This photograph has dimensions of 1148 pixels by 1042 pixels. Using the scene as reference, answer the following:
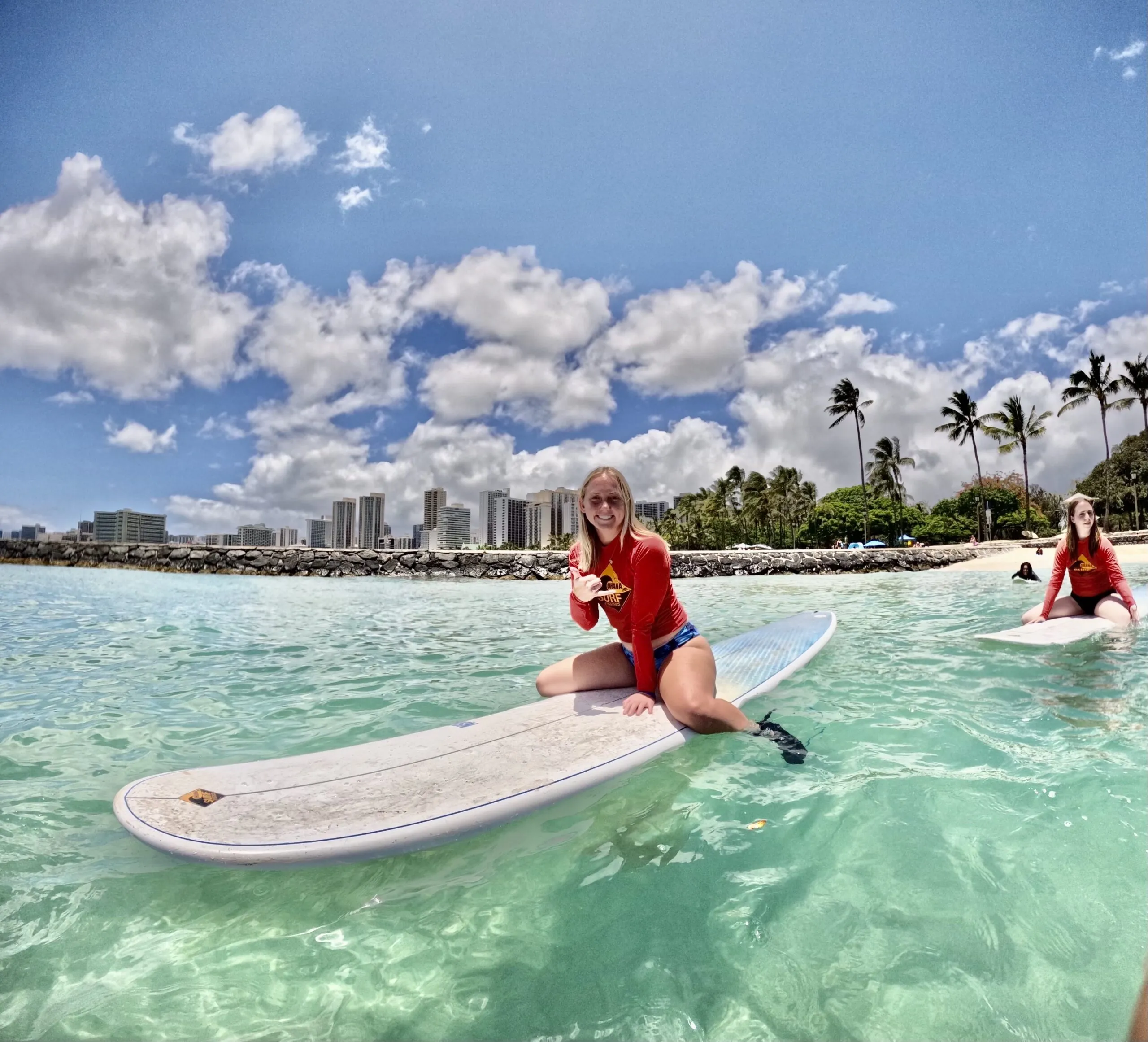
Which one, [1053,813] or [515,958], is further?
[1053,813]

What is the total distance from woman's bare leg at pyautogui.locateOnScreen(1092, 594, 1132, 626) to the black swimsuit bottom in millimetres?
16

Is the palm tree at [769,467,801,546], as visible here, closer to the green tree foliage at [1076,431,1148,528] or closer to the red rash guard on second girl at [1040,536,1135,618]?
the green tree foliage at [1076,431,1148,528]

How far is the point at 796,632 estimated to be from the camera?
19.9 feet

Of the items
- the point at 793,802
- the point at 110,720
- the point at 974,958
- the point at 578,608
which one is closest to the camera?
the point at 974,958

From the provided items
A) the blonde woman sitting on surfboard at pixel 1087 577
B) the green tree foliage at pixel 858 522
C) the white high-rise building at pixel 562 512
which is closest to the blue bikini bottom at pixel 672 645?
the blonde woman sitting on surfboard at pixel 1087 577

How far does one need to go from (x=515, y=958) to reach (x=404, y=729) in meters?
2.37

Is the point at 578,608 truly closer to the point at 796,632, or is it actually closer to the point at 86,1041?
the point at 86,1041

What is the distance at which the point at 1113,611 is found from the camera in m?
6.13

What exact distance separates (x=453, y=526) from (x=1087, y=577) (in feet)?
464

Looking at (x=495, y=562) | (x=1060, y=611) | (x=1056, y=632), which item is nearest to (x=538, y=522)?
(x=495, y=562)

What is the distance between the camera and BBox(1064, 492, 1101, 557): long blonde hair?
593 cm

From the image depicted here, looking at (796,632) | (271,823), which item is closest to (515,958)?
(271,823)

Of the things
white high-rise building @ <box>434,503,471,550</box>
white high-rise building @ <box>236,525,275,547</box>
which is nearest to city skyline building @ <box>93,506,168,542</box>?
white high-rise building @ <box>236,525,275,547</box>

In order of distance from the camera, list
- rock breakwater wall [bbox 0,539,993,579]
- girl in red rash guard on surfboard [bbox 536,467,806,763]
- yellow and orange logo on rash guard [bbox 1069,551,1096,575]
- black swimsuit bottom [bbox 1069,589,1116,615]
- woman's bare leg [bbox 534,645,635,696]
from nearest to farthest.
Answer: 1. girl in red rash guard on surfboard [bbox 536,467,806,763]
2. woman's bare leg [bbox 534,645,635,696]
3. yellow and orange logo on rash guard [bbox 1069,551,1096,575]
4. black swimsuit bottom [bbox 1069,589,1116,615]
5. rock breakwater wall [bbox 0,539,993,579]
